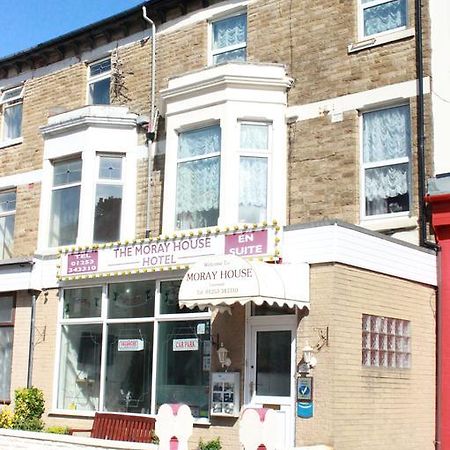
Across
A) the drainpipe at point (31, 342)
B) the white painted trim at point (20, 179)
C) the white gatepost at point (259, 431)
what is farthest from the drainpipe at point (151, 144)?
the white gatepost at point (259, 431)

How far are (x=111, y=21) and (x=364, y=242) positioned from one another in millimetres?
9949

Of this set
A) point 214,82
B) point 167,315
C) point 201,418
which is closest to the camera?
point 201,418

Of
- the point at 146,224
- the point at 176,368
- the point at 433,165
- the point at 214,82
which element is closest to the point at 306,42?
the point at 214,82

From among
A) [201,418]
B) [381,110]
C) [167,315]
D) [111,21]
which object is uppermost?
[111,21]

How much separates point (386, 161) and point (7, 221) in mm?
10558

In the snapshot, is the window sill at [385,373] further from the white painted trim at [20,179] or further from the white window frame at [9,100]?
the white window frame at [9,100]

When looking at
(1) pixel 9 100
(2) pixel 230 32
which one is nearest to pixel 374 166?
(2) pixel 230 32

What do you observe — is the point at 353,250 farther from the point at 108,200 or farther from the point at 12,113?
the point at 12,113

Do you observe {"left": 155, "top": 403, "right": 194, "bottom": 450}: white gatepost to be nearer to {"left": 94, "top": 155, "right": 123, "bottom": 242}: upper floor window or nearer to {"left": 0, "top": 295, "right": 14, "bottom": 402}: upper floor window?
{"left": 94, "top": 155, "right": 123, "bottom": 242}: upper floor window

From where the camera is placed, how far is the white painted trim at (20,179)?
1977 cm

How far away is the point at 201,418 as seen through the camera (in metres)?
13.4

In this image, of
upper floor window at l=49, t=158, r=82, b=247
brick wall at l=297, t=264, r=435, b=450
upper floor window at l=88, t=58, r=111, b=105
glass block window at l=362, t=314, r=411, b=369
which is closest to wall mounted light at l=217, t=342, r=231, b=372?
brick wall at l=297, t=264, r=435, b=450

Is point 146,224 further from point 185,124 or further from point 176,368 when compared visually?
point 176,368

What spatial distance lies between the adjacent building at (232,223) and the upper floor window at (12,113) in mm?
767
